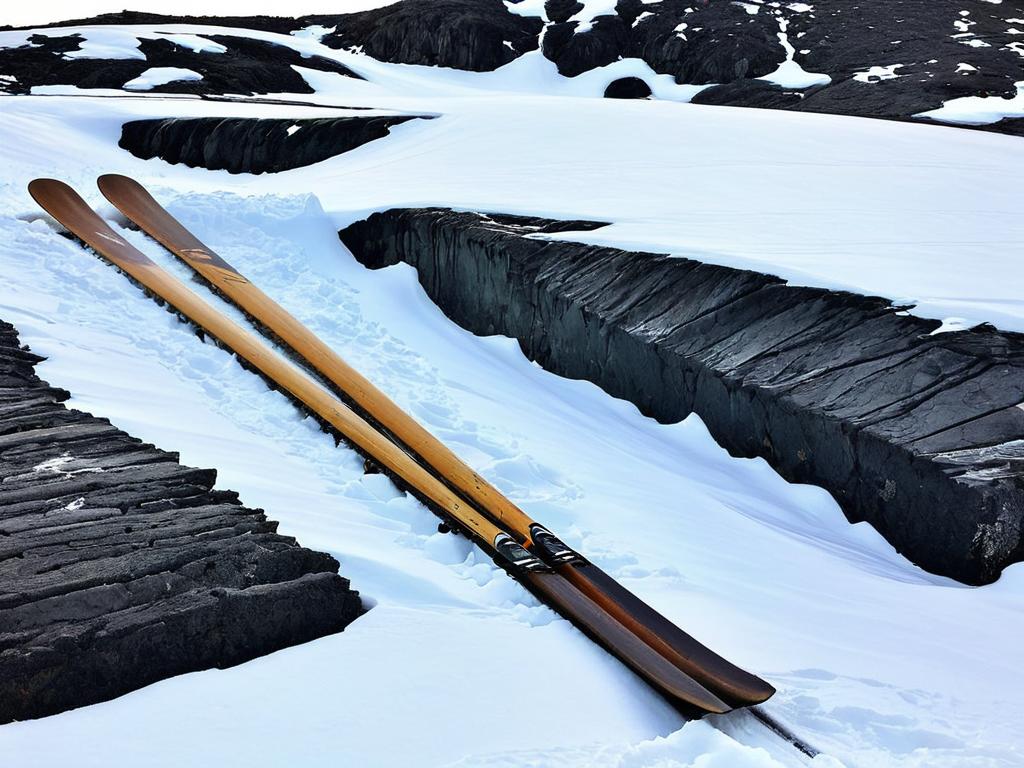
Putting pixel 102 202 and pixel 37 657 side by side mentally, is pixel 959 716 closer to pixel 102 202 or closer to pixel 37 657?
pixel 37 657

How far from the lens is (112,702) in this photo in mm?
2355

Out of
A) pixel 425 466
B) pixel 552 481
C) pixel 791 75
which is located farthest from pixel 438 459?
pixel 791 75

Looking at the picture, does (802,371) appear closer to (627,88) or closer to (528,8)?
(627,88)

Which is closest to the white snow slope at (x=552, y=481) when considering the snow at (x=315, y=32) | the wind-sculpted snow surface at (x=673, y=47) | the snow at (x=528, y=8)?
the wind-sculpted snow surface at (x=673, y=47)

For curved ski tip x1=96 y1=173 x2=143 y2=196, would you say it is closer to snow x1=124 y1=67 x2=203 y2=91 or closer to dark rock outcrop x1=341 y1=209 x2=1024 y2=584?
dark rock outcrop x1=341 y1=209 x2=1024 y2=584

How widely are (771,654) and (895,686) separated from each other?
42cm

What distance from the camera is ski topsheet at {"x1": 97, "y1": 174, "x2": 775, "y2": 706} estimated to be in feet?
9.77

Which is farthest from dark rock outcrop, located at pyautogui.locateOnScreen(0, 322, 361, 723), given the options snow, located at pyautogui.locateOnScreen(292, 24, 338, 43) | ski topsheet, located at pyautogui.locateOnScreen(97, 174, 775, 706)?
snow, located at pyautogui.locateOnScreen(292, 24, 338, 43)

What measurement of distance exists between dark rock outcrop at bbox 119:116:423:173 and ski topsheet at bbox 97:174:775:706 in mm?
3552

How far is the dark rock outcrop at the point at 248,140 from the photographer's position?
448 inches

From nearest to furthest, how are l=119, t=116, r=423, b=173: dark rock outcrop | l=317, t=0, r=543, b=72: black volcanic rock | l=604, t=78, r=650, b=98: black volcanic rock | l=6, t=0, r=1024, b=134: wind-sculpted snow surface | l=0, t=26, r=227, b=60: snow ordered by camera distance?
l=119, t=116, r=423, b=173: dark rock outcrop
l=6, t=0, r=1024, b=134: wind-sculpted snow surface
l=0, t=26, r=227, b=60: snow
l=604, t=78, r=650, b=98: black volcanic rock
l=317, t=0, r=543, b=72: black volcanic rock

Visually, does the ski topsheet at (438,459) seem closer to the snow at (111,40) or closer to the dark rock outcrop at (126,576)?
the dark rock outcrop at (126,576)

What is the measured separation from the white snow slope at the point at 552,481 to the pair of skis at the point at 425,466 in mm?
98

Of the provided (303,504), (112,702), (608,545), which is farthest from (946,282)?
(112,702)
